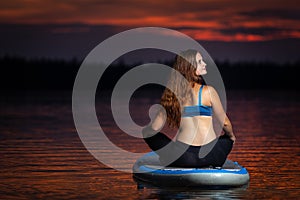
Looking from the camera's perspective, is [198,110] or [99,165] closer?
[198,110]

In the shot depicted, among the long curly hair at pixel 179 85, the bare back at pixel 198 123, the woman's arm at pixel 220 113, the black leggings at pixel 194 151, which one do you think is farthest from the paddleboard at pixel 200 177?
the long curly hair at pixel 179 85

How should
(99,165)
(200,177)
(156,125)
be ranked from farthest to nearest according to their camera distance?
(99,165)
(156,125)
(200,177)

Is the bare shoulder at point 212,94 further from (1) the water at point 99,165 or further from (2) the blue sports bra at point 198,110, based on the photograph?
(1) the water at point 99,165

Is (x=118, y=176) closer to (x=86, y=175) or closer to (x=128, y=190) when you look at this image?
(x=86, y=175)

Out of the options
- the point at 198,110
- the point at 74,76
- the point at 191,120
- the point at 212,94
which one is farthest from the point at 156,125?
the point at 74,76

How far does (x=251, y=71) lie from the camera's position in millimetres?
91438

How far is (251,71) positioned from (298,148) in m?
74.1

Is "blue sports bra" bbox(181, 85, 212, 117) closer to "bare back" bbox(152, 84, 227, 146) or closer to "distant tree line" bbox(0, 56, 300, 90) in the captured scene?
"bare back" bbox(152, 84, 227, 146)

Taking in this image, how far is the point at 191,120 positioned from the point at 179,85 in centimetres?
54

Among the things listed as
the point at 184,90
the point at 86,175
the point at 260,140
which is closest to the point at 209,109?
the point at 184,90

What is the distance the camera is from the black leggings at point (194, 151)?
11.9 m

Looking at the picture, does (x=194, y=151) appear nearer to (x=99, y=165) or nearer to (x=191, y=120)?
(x=191, y=120)

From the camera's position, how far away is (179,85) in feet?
39.1

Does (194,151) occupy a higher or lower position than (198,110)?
lower
